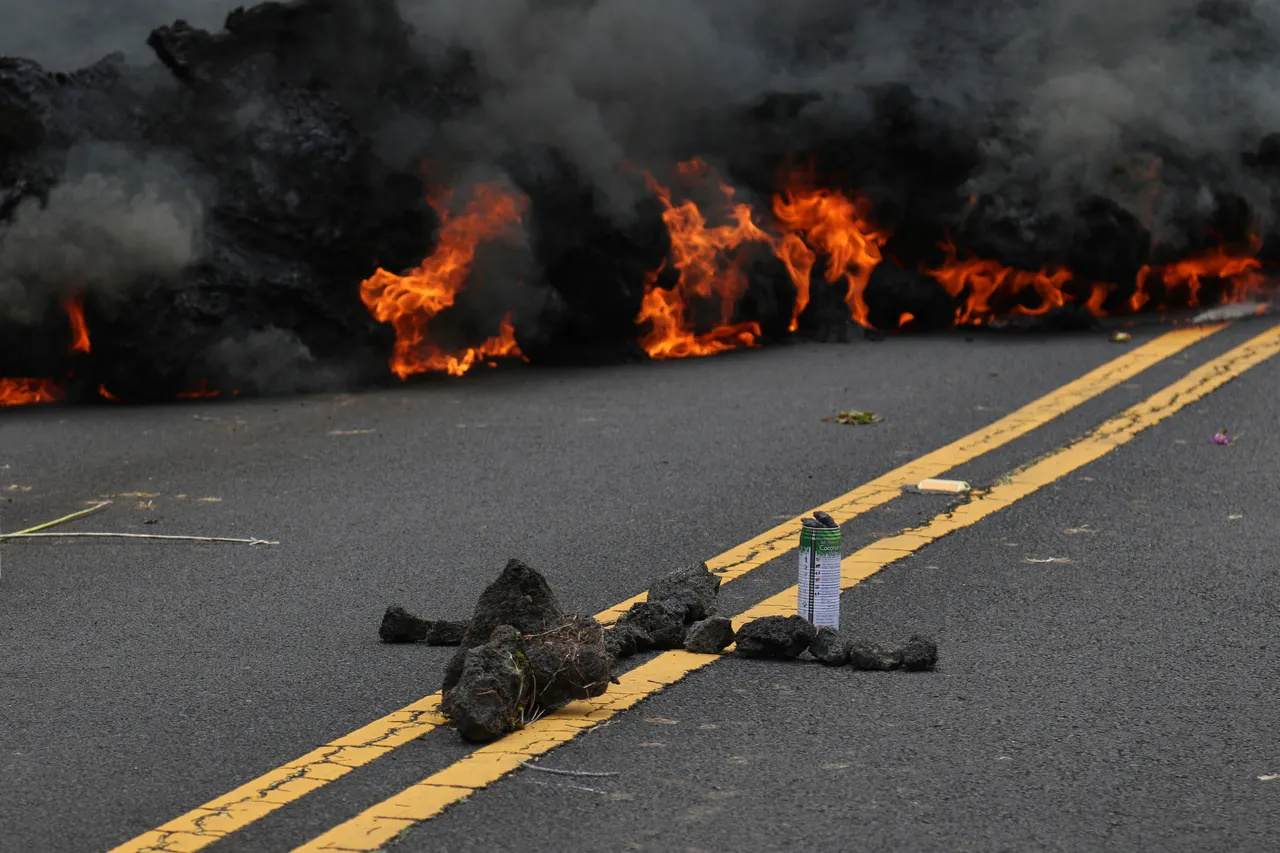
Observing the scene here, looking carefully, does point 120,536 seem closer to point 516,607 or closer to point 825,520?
point 516,607

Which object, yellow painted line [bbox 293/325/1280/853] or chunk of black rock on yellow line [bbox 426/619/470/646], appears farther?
chunk of black rock on yellow line [bbox 426/619/470/646]

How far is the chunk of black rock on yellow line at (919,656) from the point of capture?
4.51 meters

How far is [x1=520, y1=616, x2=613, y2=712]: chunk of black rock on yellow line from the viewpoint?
4215 millimetres

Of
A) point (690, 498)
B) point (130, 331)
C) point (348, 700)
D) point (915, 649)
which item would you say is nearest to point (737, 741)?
point (915, 649)

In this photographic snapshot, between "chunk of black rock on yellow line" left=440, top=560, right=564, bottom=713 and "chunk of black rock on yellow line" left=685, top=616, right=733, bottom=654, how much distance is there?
0.42 metres

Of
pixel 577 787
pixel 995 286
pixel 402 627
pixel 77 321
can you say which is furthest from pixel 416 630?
pixel 995 286

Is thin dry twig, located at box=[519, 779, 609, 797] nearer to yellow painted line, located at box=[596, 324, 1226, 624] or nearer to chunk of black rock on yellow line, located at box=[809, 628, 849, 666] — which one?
chunk of black rock on yellow line, located at box=[809, 628, 849, 666]

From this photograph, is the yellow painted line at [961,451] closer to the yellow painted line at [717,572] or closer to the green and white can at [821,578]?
the yellow painted line at [717,572]

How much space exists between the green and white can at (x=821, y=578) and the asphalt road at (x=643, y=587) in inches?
5.7

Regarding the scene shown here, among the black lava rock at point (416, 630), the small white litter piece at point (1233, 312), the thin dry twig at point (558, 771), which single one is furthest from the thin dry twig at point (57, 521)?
the small white litter piece at point (1233, 312)

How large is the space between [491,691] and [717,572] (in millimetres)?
1693

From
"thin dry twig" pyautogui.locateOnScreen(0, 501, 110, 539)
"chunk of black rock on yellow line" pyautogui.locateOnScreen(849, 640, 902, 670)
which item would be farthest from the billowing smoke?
"chunk of black rock on yellow line" pyautogui.locateOnScreen(849, 640, 902, 670)

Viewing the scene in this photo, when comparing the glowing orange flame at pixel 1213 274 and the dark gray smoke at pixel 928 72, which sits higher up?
the dark gray smoke at pixel 928 72

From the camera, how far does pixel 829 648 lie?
4613 mm
